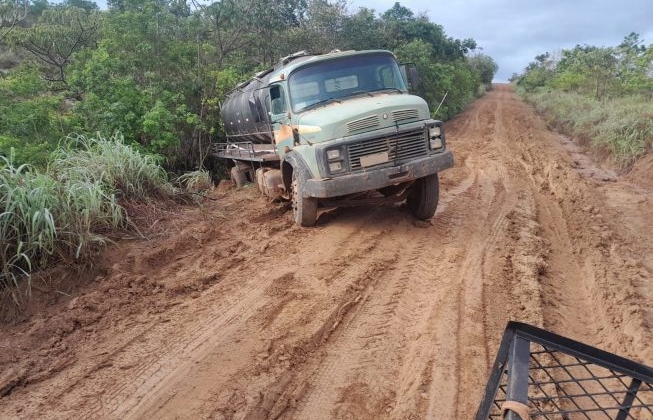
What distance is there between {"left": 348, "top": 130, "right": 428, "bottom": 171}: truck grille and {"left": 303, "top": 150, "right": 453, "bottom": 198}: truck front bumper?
0.42 ft

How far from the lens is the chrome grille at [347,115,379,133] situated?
5992mm

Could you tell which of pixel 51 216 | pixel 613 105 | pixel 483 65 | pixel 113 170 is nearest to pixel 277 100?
pixel 113 170

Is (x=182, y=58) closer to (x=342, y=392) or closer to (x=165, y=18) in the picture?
(x=165, y=18)

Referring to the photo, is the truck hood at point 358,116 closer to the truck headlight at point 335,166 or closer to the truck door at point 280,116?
the truck headlight at point 335,166

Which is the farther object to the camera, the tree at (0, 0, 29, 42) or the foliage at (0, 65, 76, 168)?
the tree at (0, 0, 29, 42)

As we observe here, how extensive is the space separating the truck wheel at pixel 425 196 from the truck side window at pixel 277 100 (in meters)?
2.39

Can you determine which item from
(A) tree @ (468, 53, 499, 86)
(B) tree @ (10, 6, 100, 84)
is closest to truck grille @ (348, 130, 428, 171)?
(B) tree @ (10, 6, 100, 84)

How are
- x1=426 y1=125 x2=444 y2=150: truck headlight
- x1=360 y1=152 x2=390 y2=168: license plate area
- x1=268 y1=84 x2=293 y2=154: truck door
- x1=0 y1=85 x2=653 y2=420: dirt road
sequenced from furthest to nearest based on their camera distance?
x1=268 y1=84 x2=293 y2=154: truck door < x1=426 y1=125 x2=444 y2=150: truck headlight < x1=360 y1=152 x2=390 y2=168: license plate area < x1=0 y1=85 x2=653 y2=420: dirt road

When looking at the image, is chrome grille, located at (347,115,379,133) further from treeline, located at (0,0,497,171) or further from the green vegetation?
treeline, located at (0,0,497,171)

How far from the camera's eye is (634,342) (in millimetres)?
3744

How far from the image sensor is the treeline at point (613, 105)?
11.1m

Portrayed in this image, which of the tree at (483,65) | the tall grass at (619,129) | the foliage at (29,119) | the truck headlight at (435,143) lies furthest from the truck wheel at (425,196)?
the tree at (483,65)

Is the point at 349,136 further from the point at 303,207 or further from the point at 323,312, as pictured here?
the point at 323,312

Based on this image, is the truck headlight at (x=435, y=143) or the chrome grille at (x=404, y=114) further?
the truck headlight at (x=435, y=143)
